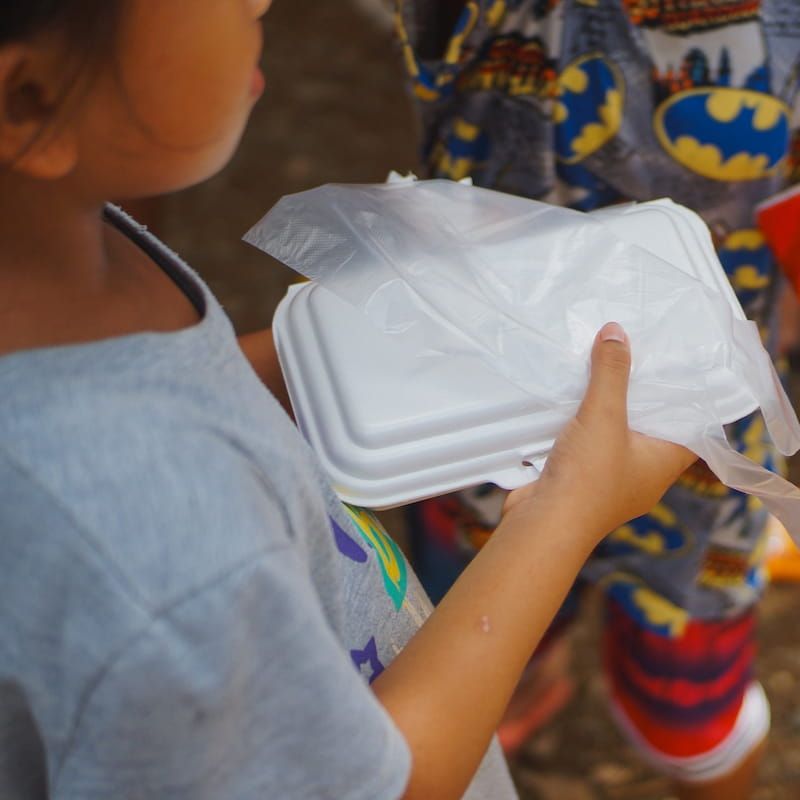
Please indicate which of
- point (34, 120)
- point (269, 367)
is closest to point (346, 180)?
point (269, 367)

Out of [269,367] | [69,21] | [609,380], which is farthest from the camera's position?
[269,367]

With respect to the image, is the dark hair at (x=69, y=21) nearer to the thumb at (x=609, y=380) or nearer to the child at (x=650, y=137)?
the thumb at (x=609, y=380)

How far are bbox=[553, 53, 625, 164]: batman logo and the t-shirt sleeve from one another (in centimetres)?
56

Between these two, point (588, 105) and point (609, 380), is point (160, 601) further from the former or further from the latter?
point (588, 105)

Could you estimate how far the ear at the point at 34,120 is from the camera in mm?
382

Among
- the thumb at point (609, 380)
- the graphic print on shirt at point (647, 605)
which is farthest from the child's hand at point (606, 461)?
the graphic print on shirt at point (647, 605)

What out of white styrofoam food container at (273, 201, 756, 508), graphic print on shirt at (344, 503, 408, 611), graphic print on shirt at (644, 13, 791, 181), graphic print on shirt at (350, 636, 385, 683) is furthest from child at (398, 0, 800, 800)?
graphic print on shirt at (350, 636, 385, 683)

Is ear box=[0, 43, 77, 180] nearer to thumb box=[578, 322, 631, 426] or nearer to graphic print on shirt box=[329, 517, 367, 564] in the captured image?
graphic print on shirt box=[329, 517, 367, 564]

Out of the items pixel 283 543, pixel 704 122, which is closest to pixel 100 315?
pixel 283 543

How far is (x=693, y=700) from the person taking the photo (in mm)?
1161

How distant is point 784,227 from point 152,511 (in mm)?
655

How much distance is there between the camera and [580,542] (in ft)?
1.91

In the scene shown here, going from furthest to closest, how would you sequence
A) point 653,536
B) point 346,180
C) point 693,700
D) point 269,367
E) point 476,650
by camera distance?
point 346,180
point 693,700
point 653,536
point 269,367
point 476,650

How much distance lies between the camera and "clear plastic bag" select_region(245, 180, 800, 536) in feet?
2.23
